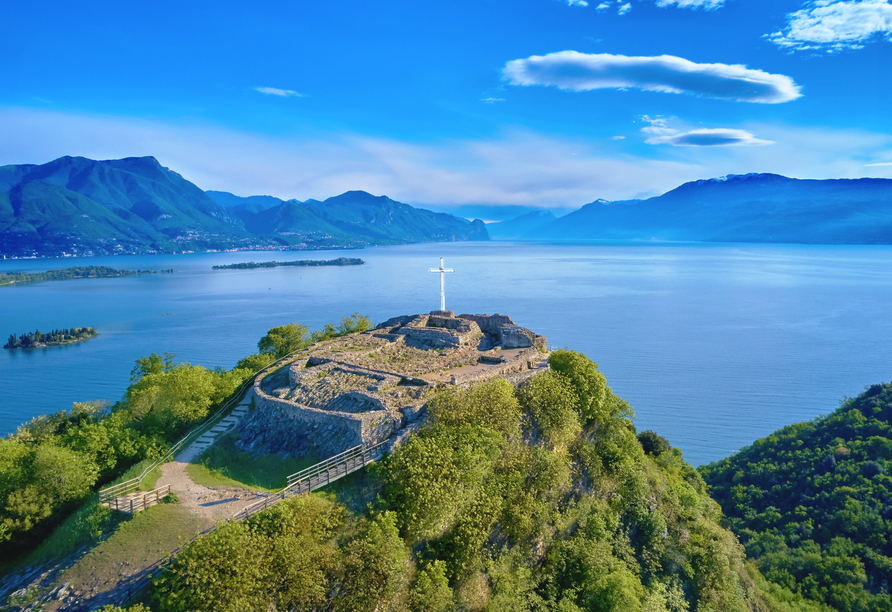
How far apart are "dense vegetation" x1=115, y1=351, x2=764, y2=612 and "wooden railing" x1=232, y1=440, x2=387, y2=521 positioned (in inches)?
27.8

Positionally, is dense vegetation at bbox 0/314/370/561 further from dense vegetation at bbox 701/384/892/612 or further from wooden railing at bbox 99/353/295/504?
dense vegetation at bbox 701/384/892/612

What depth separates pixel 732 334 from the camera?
303 feet

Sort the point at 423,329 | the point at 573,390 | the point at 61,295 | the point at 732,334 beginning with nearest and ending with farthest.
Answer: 1. the point at 573,390
2. the point at 423,329
3. the point at 732,334
4. the point at 61,295

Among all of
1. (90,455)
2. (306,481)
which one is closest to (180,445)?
(90,455)

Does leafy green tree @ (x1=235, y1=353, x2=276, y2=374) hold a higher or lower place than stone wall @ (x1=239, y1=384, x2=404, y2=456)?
lower

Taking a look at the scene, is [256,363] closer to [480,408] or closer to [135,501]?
[135,501]

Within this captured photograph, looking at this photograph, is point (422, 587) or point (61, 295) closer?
point (422, 587)

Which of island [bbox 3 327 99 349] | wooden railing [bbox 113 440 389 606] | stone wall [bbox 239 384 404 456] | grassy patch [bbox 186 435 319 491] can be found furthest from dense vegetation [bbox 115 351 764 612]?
island [bbox 3 327 99 349]

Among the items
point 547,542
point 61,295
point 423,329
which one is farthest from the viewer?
point 61,295

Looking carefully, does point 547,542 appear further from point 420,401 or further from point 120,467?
point 120,467

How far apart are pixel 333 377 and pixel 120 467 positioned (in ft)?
37.0

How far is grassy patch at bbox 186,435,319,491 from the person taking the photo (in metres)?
21.3

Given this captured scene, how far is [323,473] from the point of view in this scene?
20.3 meters

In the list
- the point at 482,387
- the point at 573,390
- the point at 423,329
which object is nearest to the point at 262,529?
the point at 482,387
